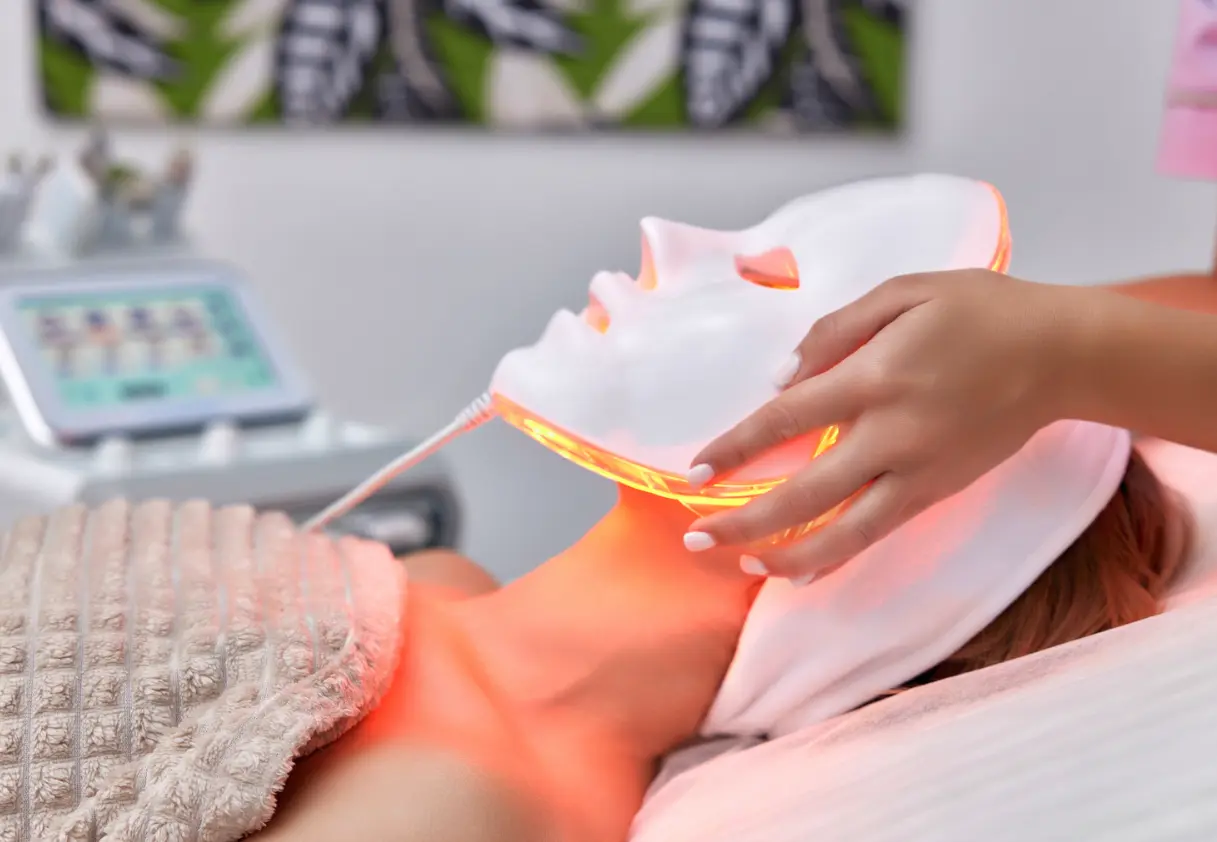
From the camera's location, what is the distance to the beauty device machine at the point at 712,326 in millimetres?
701

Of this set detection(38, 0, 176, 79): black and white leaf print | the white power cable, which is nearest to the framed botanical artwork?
detection(38, 0, 176, 79): black and white leaf print

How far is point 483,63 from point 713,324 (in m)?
1.29

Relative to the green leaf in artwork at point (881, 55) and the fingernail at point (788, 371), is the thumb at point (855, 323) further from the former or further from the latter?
the green leaf in artwork at point (881, 55)

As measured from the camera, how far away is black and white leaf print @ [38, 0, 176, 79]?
1698 mm

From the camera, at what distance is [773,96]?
6.77 feet

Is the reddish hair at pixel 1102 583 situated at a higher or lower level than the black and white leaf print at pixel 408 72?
lower

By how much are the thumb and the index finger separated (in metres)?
0.01

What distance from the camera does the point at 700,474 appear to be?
0.66m

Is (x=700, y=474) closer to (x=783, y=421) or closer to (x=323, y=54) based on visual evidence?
(x=783, y=421)

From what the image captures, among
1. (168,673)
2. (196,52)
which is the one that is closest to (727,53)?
(196,52)

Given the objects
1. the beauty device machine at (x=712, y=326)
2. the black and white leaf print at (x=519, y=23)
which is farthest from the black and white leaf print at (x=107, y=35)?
the beauty device machine at (x=712, y=326)

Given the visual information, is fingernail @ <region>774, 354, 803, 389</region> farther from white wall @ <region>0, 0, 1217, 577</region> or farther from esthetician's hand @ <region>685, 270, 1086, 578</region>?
white wall @ <region>0, 0, 1217, 577</region>

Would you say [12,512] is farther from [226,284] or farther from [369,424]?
[369,424]

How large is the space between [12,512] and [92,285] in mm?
289
